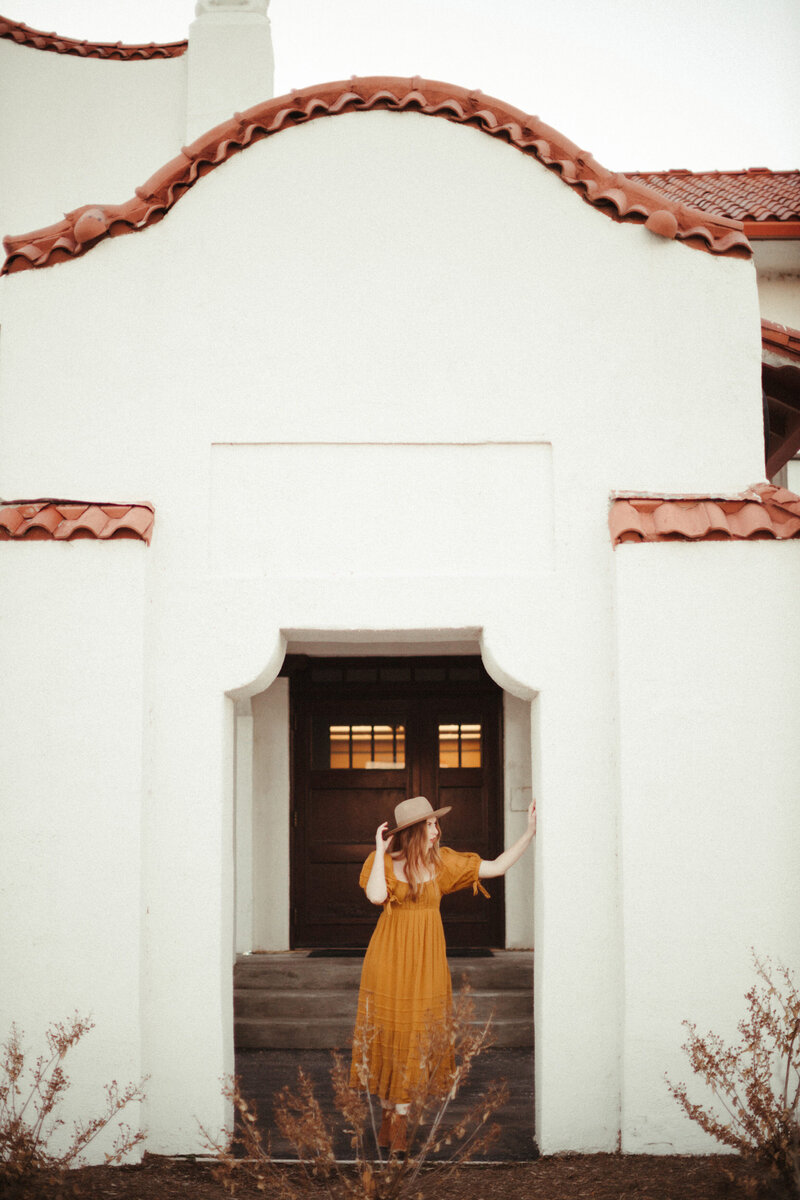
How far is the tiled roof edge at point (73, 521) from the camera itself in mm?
5156

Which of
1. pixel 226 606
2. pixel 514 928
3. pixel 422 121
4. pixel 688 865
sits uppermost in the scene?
pixel 422 121

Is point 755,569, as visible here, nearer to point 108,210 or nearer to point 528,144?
point 528,144

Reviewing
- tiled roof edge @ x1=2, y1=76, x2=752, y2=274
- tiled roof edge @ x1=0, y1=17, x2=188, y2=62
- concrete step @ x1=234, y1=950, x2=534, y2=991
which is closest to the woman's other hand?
concrete step @ x1=234, y1=950, x2=534, y2=991

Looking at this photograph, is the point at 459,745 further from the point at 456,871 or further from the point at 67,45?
the point at 67,45

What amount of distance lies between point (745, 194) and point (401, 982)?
32.3ft

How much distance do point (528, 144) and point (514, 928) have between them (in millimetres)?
6126

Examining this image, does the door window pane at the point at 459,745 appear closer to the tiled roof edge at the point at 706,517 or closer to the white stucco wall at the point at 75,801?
the tiled roof edge at the point at 706,517

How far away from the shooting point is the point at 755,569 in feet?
17.0

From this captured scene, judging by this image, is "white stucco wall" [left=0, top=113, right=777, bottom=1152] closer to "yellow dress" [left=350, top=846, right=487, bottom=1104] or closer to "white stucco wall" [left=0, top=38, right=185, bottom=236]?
"yellow dress" [left=350, top=846, right=487, bottom=1104]

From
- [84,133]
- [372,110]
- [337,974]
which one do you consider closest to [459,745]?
[337,974]

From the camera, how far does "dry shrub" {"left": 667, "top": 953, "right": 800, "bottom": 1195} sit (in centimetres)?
442

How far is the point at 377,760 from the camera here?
31.4ft

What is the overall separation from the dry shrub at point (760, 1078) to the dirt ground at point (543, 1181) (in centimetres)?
15

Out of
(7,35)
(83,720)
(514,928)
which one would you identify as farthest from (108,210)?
(514,928)
